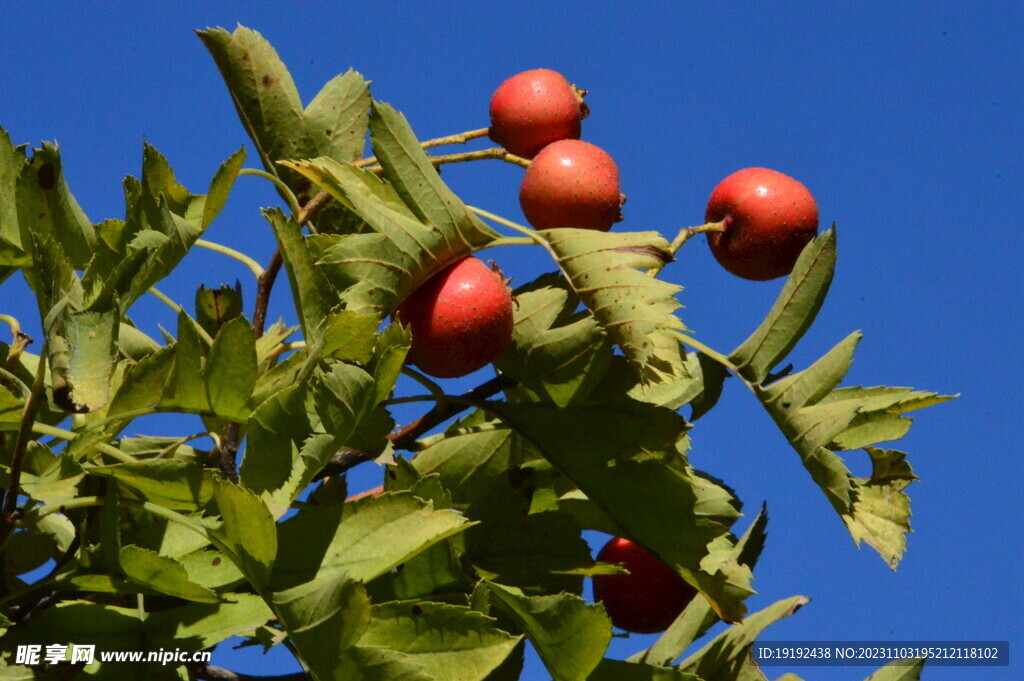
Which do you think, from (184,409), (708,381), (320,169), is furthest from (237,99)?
(708,381)

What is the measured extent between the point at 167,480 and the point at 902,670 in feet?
4.26

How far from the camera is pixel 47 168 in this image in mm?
1740

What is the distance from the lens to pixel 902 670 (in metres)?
1.97

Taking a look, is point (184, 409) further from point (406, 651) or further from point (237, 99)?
point (237, 99)

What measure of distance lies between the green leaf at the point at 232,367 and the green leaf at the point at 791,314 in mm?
784

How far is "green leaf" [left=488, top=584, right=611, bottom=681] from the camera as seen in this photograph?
1.57 metres

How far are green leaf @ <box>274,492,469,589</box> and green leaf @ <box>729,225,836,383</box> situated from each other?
61cm

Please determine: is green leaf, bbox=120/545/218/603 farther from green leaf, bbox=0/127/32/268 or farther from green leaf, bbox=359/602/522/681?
green leaf, bbox=0/127/32/268

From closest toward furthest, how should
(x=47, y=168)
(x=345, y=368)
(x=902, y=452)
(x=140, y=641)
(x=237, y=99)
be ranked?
(x=345, y=368), (x=140, y=641), (x=47, y=168), (x=902, y=452), (x=237, y=99)

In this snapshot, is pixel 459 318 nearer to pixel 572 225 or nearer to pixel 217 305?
pixel 572 225

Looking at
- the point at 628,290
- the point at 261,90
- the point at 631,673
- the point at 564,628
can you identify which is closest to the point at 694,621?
the point at 631,673

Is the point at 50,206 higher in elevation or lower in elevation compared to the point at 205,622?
higher

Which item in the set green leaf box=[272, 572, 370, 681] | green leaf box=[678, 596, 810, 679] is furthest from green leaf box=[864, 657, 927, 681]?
green leaf box=[272, 572, 370, 681]

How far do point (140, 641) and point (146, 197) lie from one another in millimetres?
680
